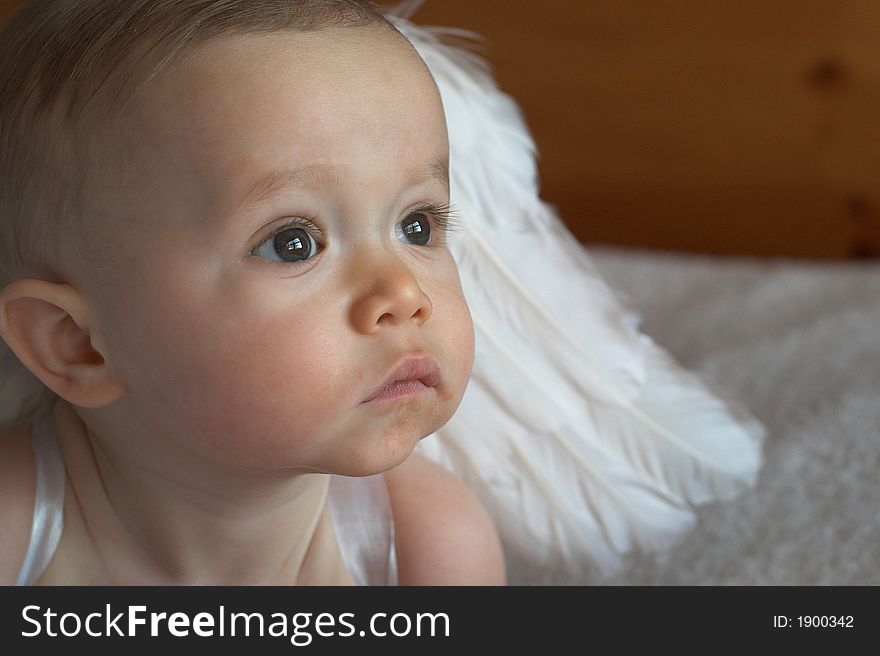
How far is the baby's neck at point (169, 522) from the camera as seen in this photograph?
31.7 inches

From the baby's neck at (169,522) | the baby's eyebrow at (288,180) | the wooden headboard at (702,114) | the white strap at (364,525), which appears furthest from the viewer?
the wooden headboard at (702,114)

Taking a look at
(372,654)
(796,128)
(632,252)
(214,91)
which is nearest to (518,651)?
(372,654)

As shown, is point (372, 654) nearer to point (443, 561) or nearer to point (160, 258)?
point (443, 561)

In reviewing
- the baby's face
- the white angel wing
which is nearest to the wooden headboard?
the white angel wing

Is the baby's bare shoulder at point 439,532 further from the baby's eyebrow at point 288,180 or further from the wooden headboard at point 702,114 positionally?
the wooden headboard at point 702,114

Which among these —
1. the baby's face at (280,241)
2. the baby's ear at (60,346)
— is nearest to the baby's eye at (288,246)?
the baby's face at (280,241)

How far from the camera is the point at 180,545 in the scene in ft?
2.70

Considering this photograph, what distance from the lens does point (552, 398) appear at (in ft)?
3.19

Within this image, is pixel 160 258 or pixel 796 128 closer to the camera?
pixel 160 258

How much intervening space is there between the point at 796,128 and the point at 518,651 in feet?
3.92

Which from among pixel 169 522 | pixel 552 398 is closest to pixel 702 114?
pixel 552 398

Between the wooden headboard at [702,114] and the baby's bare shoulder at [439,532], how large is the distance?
994 mm

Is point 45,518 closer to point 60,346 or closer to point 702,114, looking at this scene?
point 60,346

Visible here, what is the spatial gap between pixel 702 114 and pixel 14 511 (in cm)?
127
